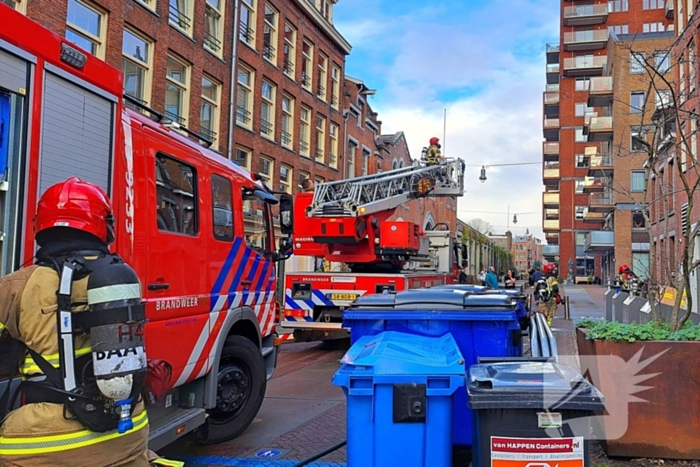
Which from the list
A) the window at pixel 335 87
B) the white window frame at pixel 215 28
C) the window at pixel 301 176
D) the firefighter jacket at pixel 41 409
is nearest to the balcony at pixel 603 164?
the window at pixel 335 87

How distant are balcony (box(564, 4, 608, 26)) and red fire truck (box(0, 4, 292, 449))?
5792 centimetres

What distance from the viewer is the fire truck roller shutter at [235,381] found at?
17.9 ft

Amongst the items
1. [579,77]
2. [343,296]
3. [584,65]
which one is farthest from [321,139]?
[579,77]

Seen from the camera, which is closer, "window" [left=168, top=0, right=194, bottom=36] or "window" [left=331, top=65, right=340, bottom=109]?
"window" [left=168, top=0, right=194, bottom=36]

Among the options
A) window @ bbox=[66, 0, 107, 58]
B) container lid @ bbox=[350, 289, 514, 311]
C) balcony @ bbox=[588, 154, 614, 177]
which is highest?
balcony @ bbox=[588, 154, 614, 177]

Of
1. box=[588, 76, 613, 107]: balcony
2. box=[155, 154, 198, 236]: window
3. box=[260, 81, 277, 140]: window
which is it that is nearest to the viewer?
box=[155, 154, 198, 236]: window

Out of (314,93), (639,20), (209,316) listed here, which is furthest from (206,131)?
(639,20)

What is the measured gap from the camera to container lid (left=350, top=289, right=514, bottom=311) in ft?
15.2

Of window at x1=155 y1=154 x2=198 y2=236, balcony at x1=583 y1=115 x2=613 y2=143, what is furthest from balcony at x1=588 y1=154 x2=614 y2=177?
window at x1=155 y1=154 x2=198 y2=236

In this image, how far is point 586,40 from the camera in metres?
55.9

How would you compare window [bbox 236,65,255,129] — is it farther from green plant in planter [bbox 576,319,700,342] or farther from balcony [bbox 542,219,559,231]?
balcony [bbox 542,219,559,231]

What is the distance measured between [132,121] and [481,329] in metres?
3.01

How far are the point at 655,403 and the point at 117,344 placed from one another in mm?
4218

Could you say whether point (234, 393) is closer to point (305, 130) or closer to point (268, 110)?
point (268, 110)
